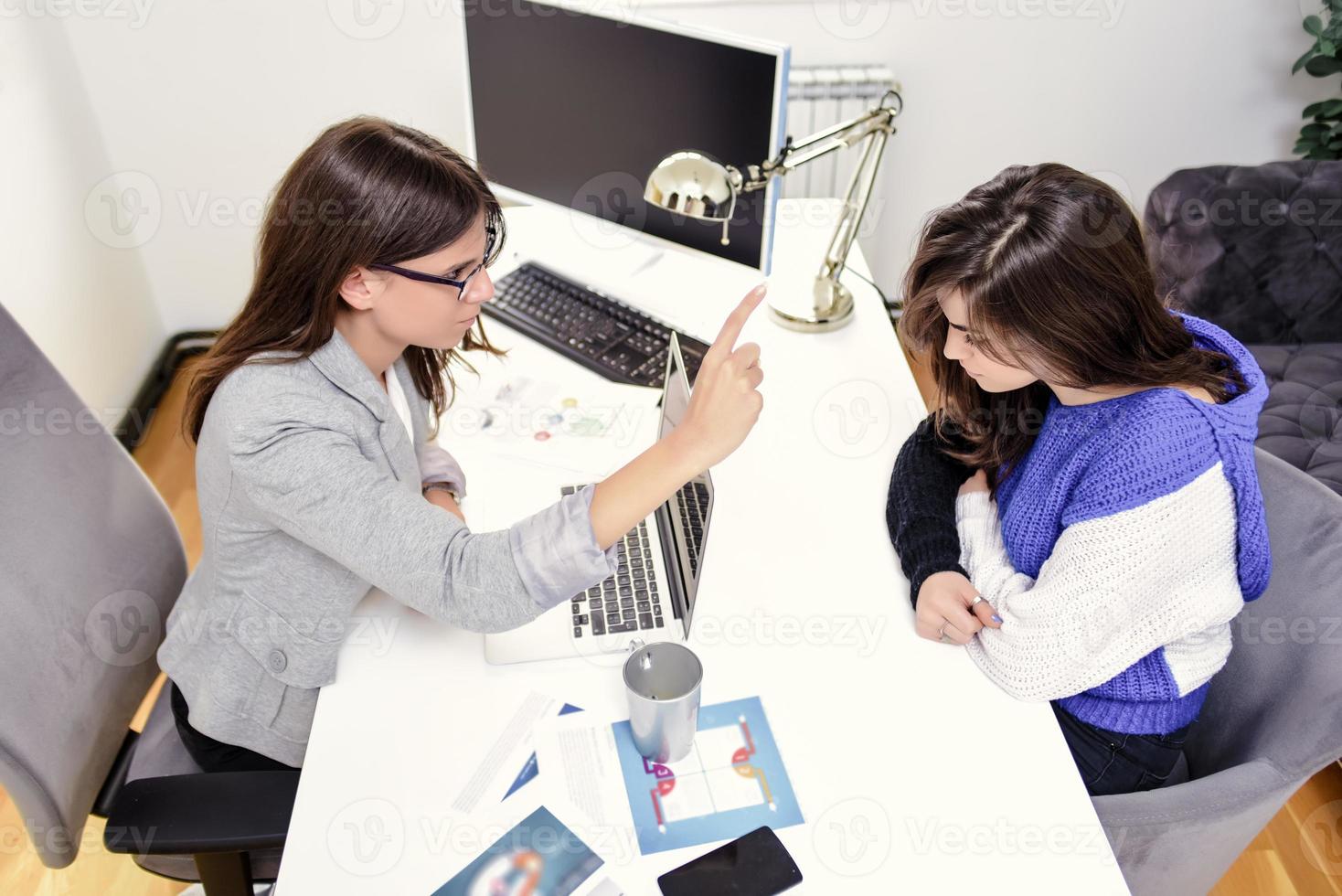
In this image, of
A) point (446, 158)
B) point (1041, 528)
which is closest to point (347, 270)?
point (446, 158)

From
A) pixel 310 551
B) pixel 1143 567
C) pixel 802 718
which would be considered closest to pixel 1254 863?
pixel 1143 567

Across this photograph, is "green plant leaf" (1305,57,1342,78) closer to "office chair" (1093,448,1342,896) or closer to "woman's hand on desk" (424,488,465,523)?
"office chair" (1093,448,1342,896)

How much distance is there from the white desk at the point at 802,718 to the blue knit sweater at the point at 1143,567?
0.08m

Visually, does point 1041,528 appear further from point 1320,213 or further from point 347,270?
point 1320,213

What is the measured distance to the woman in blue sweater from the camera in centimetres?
111

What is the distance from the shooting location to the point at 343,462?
1.09m

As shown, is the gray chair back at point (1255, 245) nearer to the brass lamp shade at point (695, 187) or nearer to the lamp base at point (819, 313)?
the lamp base at point (819, 313)

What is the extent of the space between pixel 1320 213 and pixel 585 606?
6.08ft

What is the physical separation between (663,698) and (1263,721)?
715 millimetres

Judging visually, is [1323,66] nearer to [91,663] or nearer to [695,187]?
[695,187]

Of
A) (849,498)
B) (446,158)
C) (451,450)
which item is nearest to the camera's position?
(446,158)

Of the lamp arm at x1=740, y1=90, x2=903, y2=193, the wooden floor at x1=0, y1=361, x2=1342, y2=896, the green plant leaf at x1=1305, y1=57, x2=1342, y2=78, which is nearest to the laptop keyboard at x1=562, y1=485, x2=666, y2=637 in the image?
the lamp arm at x1=740, y1=90, x2=903, y2=193

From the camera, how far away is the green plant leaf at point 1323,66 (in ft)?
8.00

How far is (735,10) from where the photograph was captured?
2520mm
